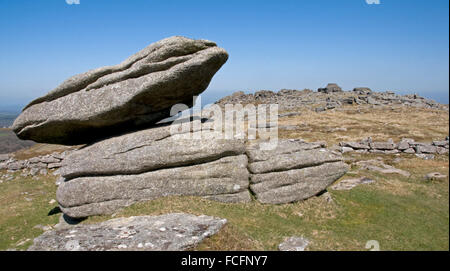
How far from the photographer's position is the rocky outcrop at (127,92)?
19.5m

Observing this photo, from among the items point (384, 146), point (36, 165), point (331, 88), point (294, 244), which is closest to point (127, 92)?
point (294, 244)

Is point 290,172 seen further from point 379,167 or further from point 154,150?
point 379,167

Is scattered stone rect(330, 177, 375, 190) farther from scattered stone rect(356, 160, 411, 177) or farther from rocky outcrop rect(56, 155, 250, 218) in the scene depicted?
rocky outcrop rect(56, 155, 250, 218)

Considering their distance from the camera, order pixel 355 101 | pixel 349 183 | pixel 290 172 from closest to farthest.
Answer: pixel 290 172 → pixel 349 183 → pixel 355 101

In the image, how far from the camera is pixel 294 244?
15.0 meters

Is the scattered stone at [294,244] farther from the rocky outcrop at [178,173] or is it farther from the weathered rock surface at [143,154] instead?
the weathered rock surface at [143,154]

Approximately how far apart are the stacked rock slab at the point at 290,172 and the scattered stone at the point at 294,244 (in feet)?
17.1

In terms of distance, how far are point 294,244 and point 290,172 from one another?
23.7 ft

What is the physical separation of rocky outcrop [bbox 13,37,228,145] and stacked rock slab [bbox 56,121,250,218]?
201 cm

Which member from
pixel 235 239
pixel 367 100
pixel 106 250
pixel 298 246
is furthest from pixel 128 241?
pixel 367 100

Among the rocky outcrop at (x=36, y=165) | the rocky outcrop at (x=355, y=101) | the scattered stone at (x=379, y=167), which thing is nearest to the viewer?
the scattered stone at (x=379, y=167)

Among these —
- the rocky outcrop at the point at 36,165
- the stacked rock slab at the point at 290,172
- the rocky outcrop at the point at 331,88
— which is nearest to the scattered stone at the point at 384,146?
the stacked rock slab at the point at 290,172

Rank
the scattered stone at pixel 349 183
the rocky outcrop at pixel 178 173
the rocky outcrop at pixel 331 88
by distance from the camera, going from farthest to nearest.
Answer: the rocky outcrop at pixel 331 88 → the scattered stone at pixel 349 183 → the rocky outcrop at pixel 178 173
